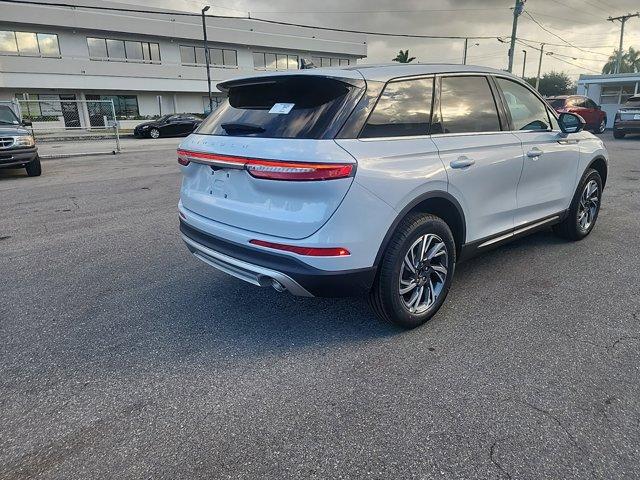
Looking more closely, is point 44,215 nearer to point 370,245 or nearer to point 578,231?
point 370,245

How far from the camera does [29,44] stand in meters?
34.2

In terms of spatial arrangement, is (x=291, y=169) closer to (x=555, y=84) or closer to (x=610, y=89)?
(x=610, y=89)

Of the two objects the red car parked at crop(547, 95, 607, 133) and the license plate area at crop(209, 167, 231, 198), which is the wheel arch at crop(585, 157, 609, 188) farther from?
the red car parked at crop(547, 95, 607, 133)

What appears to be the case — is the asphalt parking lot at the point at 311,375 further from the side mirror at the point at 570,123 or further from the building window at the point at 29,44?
the building window at the point at 29,44

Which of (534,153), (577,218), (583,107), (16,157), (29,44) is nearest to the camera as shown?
(534,153)

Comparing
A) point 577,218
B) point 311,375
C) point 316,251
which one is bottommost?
point 311,375

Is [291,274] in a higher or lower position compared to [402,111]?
lower

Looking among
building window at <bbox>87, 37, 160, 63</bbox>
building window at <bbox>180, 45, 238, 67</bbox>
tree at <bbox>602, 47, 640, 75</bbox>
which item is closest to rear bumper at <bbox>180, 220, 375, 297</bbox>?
building window at <bbox>87, 37, 160, 63</bbox>

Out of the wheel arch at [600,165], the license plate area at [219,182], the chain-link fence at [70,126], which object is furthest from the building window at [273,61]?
the license plate area at [219,182]

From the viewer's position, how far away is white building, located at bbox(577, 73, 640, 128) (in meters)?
26.6

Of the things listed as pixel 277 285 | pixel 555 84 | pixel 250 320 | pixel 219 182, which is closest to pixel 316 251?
pixel 277 285

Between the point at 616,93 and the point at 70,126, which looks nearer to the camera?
the point at 616,93

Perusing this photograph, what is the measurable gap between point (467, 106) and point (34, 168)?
35.5ft

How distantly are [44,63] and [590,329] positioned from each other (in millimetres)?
40736
